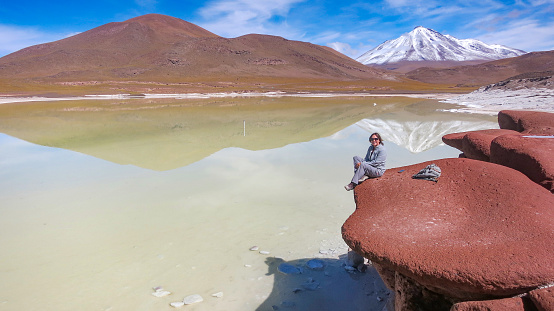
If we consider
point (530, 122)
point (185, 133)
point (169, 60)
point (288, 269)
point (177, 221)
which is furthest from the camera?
point (169, 60)

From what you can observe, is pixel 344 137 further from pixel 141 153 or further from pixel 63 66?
pixel 63 66

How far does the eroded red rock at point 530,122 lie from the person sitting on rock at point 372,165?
11.8 ft

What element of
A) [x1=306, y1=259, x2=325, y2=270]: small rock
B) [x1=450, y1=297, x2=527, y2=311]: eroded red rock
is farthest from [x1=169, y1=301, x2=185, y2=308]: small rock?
[x1=450, y1=297, x2=527, y2=311]: eroded red rock

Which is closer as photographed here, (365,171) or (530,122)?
(365,171)

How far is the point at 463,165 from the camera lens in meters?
4.50

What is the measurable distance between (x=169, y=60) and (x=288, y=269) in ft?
359

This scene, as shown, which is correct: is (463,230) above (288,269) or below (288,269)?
above

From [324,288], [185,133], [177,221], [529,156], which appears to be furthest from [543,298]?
[185,133]

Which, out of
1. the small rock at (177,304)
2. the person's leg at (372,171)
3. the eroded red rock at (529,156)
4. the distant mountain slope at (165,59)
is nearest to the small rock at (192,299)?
the small rock at (177,304)

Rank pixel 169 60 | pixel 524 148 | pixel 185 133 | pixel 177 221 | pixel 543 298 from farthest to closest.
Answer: pixel 169 60 < pixel 185 133 < pixel 177 221 < pixel 524 148 < pixel 543 298

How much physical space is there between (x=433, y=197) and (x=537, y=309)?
→ 5.42 ft

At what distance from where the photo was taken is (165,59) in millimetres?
105750

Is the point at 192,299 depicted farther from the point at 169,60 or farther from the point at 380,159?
the point at 169,60

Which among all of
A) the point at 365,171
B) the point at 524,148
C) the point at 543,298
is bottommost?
the point at 543,298
